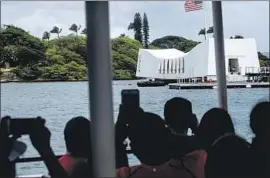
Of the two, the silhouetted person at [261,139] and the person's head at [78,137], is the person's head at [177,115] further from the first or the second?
the person's head at [78,137]

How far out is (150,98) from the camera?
27984 mm

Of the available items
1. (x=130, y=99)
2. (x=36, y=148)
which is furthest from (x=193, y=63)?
(x=36, y=148)

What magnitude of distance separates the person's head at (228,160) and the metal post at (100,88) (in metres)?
0.31

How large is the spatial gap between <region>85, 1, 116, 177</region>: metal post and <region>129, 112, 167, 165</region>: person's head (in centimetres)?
33

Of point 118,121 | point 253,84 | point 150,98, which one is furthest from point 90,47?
point 253,84

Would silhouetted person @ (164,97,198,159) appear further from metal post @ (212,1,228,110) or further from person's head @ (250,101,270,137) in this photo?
metal post @ (212,1,228,110)

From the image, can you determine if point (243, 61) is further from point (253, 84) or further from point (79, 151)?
point (79, 151)

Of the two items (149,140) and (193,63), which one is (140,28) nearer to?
(193,63)

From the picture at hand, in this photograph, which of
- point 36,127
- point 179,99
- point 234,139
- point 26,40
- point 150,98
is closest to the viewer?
point 234,139

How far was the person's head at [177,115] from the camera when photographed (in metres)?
2.50

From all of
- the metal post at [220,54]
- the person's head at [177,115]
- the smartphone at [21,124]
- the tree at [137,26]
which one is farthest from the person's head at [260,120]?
the tree at [137,26]

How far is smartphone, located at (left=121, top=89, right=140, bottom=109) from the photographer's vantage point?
9.26 feet

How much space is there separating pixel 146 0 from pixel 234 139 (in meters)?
0.51

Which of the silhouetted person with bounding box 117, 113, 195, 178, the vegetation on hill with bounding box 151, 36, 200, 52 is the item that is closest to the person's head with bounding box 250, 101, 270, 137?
the silhouetted person with bounding box 117, 113, 195, 178
